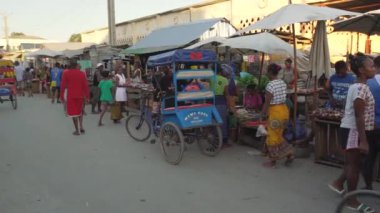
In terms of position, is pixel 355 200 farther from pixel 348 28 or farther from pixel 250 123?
pixel 348 28

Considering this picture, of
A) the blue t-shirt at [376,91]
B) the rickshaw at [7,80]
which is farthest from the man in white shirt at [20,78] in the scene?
the blue t-shirt at [376,91]

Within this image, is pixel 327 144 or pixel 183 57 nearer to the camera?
pixel 327 144

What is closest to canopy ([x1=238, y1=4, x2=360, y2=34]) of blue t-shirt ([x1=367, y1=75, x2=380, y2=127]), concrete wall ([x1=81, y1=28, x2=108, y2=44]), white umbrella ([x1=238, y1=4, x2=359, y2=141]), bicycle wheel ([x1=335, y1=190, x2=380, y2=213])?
white umbrella ([x1=238, y1=4, x2=359, y2=141])

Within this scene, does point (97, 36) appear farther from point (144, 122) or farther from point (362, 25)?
point (362, 25)

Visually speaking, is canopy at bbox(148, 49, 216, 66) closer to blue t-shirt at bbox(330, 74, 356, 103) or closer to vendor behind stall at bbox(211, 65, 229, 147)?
vendor behind stall at bbox(211, 65, 229, 147)

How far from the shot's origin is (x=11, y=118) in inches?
546

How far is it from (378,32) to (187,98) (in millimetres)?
5041

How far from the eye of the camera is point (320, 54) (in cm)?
849

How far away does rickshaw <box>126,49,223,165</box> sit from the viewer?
7355 millimetres

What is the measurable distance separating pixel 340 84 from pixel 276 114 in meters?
1.20

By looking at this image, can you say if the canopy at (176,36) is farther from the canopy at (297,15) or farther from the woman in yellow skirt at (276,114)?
the woman in yellow skirt at (276,114)

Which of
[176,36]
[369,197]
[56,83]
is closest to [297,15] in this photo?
[369,197]

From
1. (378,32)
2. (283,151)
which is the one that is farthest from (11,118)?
(378,32)

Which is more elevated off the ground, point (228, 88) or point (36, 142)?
point (228, 88)
